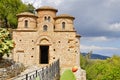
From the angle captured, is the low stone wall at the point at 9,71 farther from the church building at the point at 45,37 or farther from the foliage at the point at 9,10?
the foliage at the point at 9,10

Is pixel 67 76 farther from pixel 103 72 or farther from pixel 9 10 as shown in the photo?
pixel 103 72

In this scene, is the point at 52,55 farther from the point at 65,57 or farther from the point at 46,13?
the point at 46,13

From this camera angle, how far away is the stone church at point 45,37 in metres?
26.6

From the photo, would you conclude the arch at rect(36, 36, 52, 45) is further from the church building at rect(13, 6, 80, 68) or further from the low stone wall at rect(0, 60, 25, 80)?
the low stone wall at rect(0, 60, 25, 80)

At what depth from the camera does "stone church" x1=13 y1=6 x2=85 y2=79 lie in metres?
26.6

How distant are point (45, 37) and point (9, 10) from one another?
9.99 m

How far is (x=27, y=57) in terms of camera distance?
2667cm

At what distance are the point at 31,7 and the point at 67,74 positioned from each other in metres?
39.5

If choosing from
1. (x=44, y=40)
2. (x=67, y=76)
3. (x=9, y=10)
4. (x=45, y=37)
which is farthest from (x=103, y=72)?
(x=67, y=76)

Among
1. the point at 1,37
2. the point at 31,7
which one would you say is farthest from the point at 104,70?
the point at 1,37

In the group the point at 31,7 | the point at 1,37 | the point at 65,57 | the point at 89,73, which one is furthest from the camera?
the point at 89,73

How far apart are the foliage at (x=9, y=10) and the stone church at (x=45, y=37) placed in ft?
26.7

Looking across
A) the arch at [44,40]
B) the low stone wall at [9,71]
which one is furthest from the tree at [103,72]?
the low stone wall at [9,71]

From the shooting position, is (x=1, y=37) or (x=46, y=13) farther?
(x=46, y=13)
